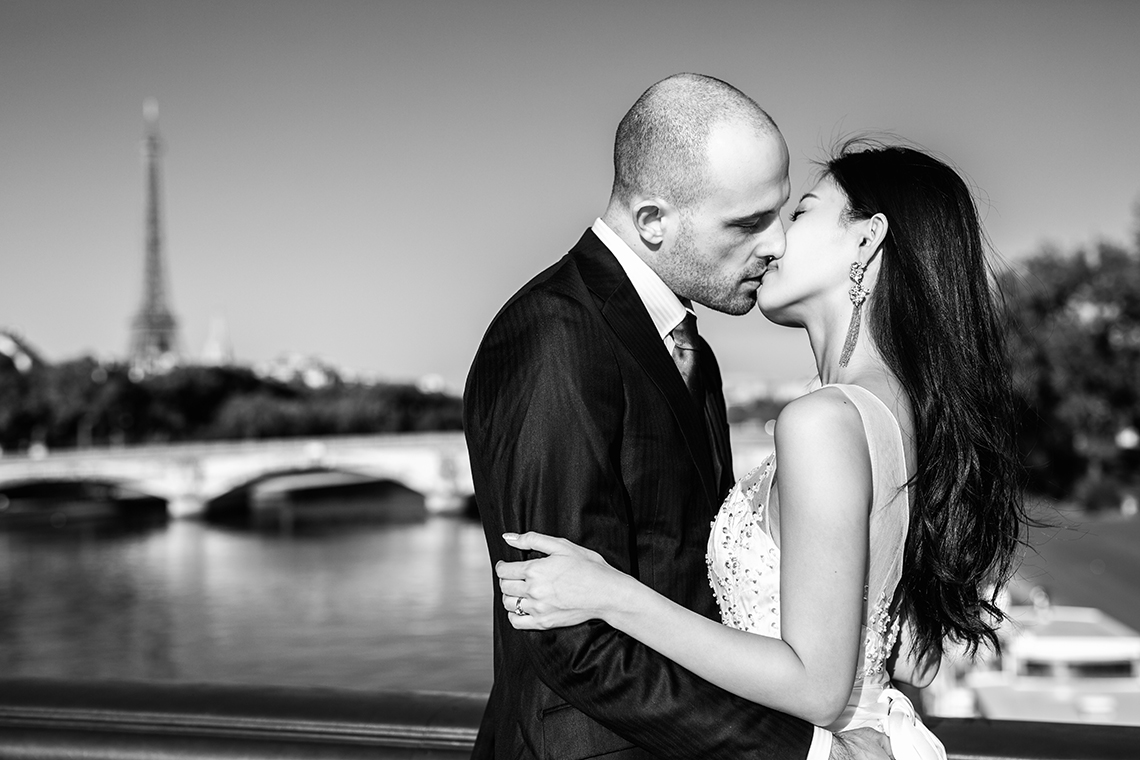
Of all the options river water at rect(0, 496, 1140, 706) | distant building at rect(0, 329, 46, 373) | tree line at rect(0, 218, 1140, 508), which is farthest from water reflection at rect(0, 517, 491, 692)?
distant building at rect(0, 329, 46, 373)

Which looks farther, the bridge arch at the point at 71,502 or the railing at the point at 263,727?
the bridge arch at the point at 71,502

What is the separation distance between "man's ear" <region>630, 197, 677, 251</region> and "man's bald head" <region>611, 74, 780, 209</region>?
11 mm

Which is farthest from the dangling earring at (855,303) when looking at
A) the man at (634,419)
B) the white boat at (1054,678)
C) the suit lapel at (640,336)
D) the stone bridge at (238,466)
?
the stone bridge at (238,466)

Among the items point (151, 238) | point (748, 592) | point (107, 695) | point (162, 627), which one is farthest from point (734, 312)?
point (151, 238)

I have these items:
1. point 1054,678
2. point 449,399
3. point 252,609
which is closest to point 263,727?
point 1054,678

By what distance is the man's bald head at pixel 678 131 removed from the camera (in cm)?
143

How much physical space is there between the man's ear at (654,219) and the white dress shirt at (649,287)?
33mm

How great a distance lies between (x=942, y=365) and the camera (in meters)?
1.44

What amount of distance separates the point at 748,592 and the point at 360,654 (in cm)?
1376

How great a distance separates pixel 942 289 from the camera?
1.44 meters

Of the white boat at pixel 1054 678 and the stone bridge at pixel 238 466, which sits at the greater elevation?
the stone bridge at pixel 238 466

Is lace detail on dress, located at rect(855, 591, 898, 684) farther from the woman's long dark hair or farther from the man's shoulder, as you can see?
the man's shoulder

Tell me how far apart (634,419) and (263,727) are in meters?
0.97

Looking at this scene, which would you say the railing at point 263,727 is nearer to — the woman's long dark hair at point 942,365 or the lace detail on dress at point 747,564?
the woman's long dark hair at point 942,365
